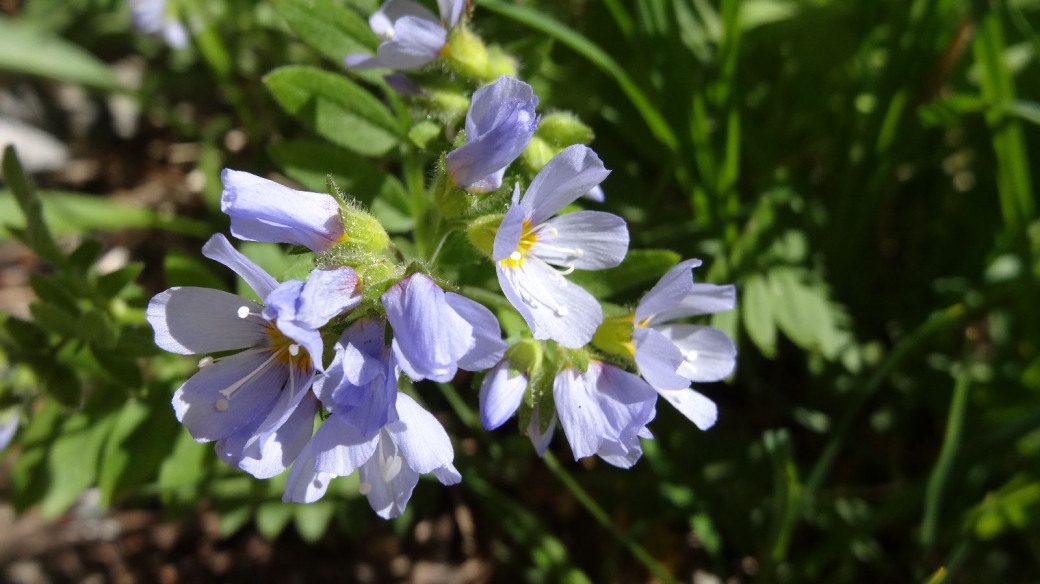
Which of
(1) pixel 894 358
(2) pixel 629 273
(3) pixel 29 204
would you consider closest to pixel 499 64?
(2) pixel 629 273

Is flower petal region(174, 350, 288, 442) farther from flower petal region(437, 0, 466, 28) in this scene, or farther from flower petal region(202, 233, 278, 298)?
flower petal region(437, 0, 466, 28)

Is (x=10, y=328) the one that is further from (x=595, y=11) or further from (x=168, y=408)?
(x=595, y=11)

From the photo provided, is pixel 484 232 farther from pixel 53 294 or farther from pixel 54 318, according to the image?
pixel 53 294

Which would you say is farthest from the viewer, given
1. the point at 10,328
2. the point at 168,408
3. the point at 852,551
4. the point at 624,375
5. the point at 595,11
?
the point at 595,11

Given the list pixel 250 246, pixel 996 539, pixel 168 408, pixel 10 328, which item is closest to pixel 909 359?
pixel 996 539

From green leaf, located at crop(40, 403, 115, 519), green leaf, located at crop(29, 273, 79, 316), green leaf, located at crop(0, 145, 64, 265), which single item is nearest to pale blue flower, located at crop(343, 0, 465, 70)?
green leaf, located at crop(0, 145, 64, 265)

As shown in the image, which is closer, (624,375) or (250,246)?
(624,375)

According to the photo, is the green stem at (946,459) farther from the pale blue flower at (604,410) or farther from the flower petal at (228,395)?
the flower petal at (228,395)
